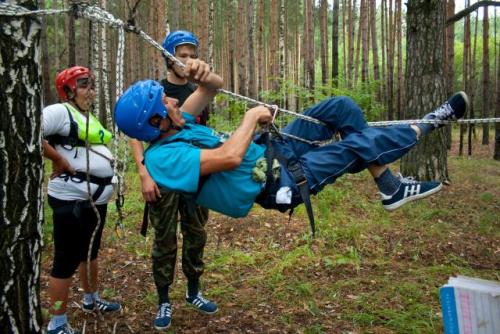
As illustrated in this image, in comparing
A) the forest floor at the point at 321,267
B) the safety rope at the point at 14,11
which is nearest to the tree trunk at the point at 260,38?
the forest floor at the point at 321,267

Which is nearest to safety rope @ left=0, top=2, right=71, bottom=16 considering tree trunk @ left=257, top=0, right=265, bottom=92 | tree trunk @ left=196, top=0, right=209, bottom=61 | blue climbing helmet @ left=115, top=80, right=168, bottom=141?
blue climbing helmet @ left=115, top=80, right=168, bottom=141

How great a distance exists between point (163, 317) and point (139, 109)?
5.73ft

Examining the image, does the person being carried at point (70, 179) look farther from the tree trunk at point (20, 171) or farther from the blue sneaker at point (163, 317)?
the tree trunk at point (20, 171)

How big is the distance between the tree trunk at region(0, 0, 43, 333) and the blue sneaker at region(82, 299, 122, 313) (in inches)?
53.6

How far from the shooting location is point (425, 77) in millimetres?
6805

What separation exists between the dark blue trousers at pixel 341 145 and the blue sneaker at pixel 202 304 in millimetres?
1434

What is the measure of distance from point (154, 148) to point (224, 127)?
6.21 meters

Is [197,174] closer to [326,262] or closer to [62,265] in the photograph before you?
[62,265]

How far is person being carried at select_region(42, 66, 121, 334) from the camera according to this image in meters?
3.05

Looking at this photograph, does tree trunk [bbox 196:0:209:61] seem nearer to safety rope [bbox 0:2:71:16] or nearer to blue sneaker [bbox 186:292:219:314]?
blue sneaker [bbox 186:292:219:314]

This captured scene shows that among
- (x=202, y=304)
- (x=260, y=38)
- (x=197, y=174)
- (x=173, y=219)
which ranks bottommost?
(x=202, y=304)

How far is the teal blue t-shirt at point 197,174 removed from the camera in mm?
2637

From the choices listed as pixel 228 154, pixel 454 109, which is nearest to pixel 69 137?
pixel 228 154

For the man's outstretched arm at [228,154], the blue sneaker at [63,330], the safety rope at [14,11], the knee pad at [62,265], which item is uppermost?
the safety rope at [14,11]
